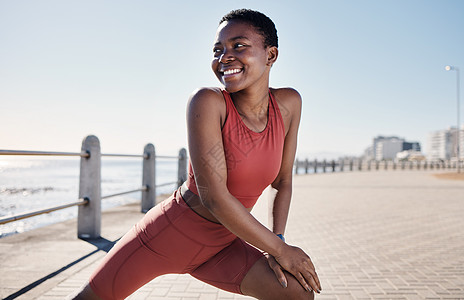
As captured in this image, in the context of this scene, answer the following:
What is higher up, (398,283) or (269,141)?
(269,141)

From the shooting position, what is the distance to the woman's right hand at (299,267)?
1362mm

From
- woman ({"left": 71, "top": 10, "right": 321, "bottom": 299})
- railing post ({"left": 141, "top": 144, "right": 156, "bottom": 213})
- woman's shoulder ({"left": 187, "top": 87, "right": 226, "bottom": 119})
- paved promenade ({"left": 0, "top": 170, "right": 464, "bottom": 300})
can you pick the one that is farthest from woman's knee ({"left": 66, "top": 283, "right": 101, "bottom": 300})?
railing post ({"left": 141, "top": 144, "right": 156, "bottom": 213})

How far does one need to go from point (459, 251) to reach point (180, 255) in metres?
4.61

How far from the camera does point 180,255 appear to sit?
1.55 meters

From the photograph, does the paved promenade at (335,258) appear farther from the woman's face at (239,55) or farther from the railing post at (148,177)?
the woman's face at (239,55)

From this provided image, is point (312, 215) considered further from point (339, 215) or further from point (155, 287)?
point (155, 287)

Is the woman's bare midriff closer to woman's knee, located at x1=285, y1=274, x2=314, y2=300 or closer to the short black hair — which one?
woman's knee, located at x1=285, y1=274, x2=314, y2=300

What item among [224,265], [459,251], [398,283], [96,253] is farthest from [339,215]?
[224,265]

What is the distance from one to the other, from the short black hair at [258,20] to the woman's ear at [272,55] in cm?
2

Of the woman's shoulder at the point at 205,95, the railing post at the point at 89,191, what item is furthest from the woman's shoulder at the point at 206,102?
the railing post at the point at 89,191

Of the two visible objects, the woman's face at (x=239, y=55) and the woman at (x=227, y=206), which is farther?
the woman's face at (x=239, y=55)

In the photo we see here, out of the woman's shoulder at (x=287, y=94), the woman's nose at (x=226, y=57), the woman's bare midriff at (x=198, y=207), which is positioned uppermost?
the woman's nose at (x=226, y=57)

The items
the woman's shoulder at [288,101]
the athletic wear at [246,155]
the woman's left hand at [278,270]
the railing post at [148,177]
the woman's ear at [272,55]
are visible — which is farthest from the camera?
the railing post at [148,177]

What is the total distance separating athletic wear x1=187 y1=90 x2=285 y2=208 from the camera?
4.81 ft
